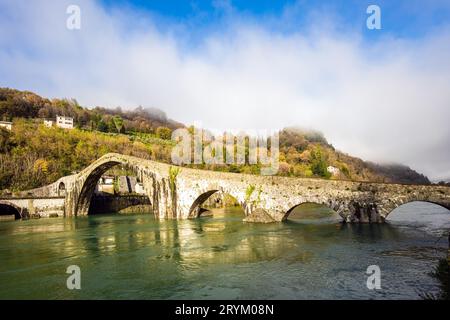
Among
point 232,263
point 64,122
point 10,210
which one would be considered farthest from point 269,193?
point 64,122

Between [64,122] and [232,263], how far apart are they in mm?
92257

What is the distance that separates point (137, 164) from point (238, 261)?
22.4 meters

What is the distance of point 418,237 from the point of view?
18531mm

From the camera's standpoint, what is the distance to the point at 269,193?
25.4m

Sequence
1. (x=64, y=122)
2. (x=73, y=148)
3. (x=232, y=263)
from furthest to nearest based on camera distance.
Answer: (x=64, y=122), (x=73, y=148), (x=232, y=263)

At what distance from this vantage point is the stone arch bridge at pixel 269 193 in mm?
21469

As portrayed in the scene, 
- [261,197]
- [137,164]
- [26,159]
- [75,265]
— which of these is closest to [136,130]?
[26,159]

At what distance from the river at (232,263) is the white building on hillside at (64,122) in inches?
2995

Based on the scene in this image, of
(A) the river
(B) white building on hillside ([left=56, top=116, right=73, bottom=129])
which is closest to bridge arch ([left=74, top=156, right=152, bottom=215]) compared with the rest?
(A) the river

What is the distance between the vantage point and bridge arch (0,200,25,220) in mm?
39697

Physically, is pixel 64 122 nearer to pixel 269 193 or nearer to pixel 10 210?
pixel 10 210

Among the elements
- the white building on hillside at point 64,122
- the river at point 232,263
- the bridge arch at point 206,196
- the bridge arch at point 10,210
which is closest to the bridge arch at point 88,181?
the bridge arch at point 10,210

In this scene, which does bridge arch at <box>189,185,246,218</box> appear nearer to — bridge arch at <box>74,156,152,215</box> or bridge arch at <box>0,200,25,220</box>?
bridge arch at <box>74,156,152,215</box>
